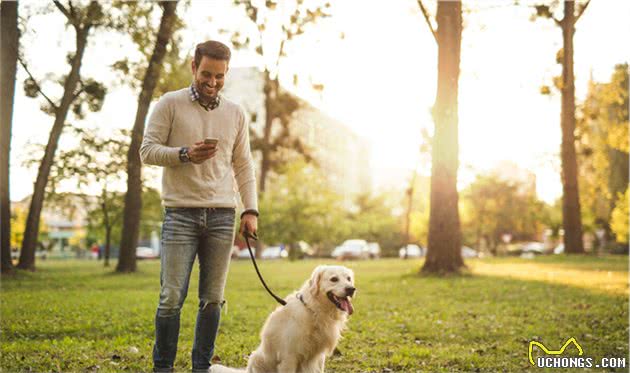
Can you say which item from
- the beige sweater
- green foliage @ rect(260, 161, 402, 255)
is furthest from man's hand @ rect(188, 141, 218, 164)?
green foliage @ rect(260, 161, 402, 255)

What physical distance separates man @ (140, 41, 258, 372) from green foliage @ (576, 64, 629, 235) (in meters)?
28.0

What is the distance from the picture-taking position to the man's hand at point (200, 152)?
4.71 metres

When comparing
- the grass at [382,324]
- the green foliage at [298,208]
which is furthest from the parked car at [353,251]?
the grass at [382,324]

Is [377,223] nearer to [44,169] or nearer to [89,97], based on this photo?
[89,97]

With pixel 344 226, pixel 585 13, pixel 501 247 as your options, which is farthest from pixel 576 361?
pixel 501 247

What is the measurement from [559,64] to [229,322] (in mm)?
19478

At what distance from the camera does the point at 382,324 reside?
958 cm

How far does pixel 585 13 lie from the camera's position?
27.0 metres

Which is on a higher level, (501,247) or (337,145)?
(337,145)

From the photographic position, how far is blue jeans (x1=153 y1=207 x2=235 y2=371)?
197 inches

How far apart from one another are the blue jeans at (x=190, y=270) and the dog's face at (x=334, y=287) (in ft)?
2.54

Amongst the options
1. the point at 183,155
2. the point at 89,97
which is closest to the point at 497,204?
the point at 89,97

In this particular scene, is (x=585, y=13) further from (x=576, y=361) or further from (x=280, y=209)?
(x=576, y=361)

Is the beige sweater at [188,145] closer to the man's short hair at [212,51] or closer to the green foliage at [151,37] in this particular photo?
the man's short hair at [212,51]
